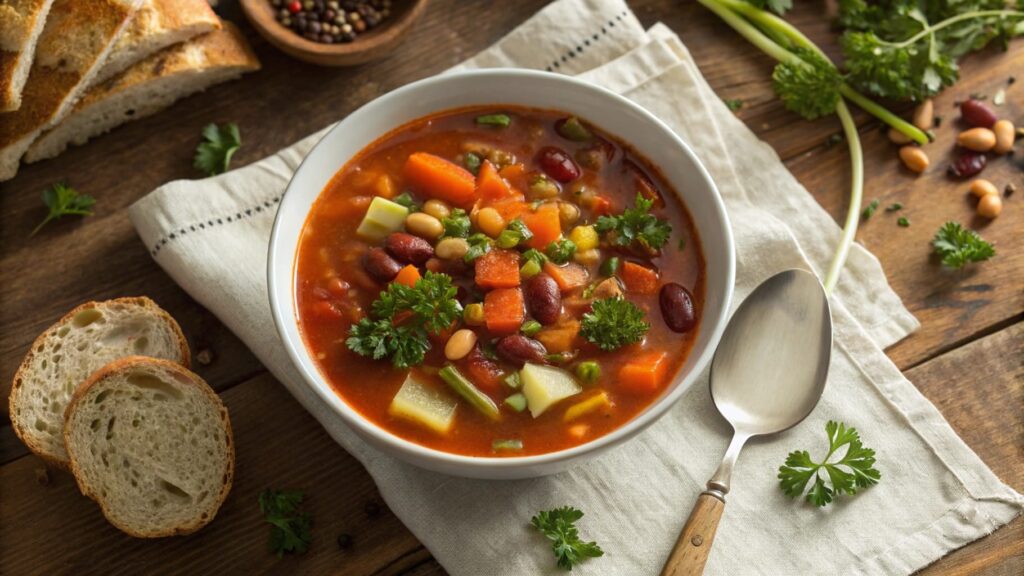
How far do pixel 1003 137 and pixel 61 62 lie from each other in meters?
4.14

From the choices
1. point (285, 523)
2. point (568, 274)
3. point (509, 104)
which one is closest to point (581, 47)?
point (509, 104)

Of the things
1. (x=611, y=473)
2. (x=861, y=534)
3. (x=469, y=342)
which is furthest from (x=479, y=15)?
(x=861, y=534)

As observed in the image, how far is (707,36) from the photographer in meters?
4.52

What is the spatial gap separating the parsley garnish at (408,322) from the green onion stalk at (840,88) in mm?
1674

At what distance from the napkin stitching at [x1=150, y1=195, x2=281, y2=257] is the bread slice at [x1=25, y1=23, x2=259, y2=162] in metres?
0.70

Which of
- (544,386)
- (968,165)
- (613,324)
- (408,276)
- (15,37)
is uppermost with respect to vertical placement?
(15,37)

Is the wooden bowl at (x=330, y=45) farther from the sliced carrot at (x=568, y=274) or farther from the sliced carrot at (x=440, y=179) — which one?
the sliced carrot at (x=568, y=274)

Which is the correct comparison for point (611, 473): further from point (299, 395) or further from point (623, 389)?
point (299, 395)

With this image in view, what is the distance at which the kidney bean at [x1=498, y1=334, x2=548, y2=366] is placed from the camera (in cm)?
314

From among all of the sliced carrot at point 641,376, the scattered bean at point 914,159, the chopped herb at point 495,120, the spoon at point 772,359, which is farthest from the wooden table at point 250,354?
the sliced carrot at point 641,376

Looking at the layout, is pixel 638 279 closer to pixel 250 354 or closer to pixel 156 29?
pixel 250 354

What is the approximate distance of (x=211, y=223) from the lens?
3.92 meters

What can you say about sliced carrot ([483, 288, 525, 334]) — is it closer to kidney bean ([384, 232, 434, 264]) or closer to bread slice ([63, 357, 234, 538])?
kidney bean ([384, 232, 434, 264])

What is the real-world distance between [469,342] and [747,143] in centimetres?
178
